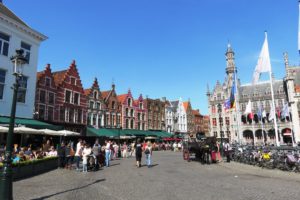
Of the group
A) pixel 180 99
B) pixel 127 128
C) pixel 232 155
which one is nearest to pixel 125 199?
pixel 232 155

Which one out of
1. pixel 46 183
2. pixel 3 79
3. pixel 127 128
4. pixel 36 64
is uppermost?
pixel 36 64

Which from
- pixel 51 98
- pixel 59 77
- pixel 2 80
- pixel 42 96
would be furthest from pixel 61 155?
pixel 59 77

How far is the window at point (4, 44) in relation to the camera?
21.3 metres

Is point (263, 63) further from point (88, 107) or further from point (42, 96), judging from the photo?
point (88, 107)

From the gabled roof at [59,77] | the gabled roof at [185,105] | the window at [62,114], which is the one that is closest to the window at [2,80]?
the window at [62,114]

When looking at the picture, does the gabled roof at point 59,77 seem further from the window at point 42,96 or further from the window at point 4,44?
the window at point 4,44

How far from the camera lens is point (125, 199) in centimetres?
759

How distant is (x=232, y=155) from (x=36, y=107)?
24.1 meters

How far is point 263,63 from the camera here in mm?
21188

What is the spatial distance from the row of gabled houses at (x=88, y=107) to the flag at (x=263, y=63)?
76.5 ft

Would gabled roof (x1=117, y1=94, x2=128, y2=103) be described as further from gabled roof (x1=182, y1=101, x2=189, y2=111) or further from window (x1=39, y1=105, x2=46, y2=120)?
gabled roof (x1=182, y1=101, x2=189, y2=111)

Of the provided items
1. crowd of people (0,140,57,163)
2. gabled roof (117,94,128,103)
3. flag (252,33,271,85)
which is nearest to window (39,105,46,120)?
crowd of people (0,140,57,163)

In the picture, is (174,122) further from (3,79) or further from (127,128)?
(3,79)

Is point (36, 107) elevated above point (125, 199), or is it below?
above
